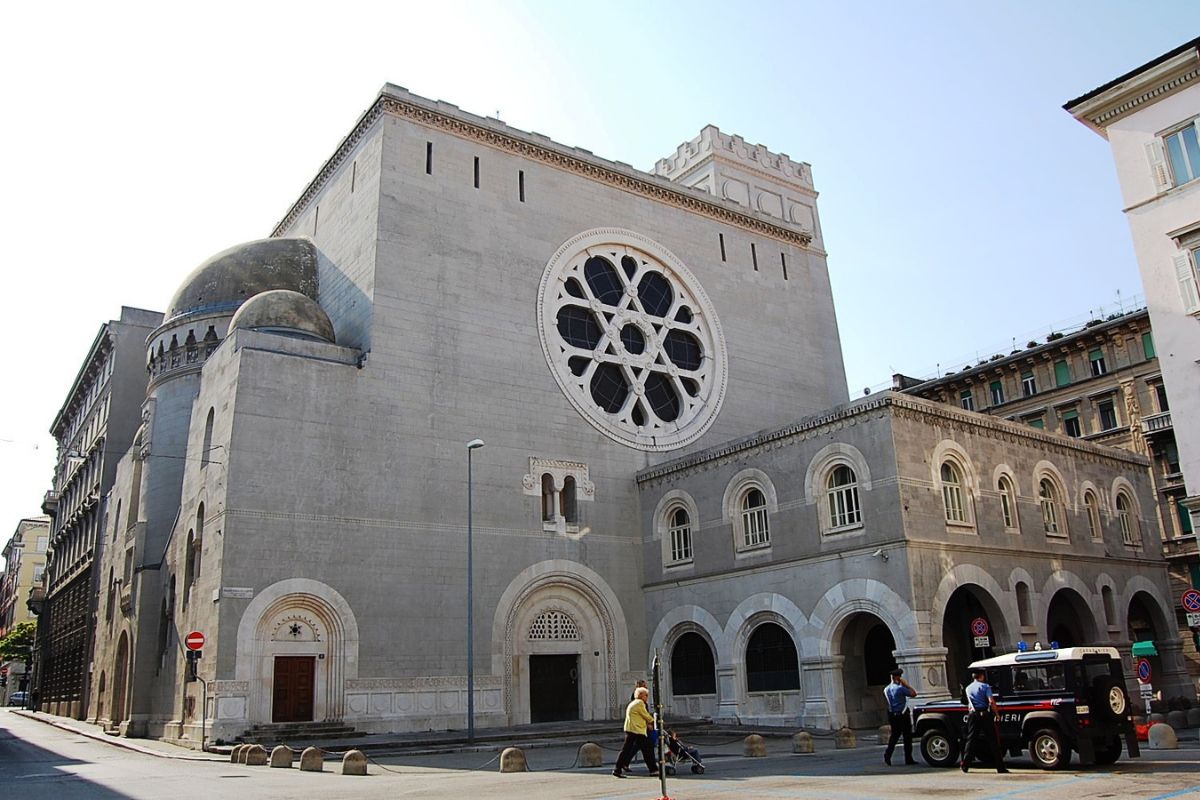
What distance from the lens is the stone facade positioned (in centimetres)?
2664

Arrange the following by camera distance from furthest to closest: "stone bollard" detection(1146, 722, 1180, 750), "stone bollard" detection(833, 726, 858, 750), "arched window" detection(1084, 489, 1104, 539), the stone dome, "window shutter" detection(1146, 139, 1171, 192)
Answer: the stone dome, "arched window" detection(1084, 489, 1104, 539), "window shutter" detection(1146, 139, 1171, 192), "stone bollard" detection(833, 726, 858, 750), "stone bollard" detection(1146, 722, 1180, 750)

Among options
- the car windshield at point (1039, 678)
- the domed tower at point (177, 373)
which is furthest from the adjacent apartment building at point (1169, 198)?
the domed tower at point (177, 373)

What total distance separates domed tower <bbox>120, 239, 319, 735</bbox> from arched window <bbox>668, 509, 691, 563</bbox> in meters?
14.6

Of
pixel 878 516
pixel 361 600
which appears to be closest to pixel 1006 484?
pixel 878 516

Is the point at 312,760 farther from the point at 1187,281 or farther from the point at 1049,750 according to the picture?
the point at 1187,281

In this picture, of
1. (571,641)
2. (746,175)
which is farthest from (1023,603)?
(746,175)

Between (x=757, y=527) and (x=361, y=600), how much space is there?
1195 centimetres

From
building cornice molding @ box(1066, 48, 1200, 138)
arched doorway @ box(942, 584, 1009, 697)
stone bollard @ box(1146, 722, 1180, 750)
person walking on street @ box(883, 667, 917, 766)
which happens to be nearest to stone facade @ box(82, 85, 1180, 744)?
arched doorway @ box(942, 584, 1009, 697)

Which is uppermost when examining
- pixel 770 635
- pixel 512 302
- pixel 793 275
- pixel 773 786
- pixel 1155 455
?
pixel 793 275

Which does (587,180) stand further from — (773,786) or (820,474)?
(773,786)

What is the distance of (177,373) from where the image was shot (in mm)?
36219

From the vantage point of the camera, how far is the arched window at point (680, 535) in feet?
105

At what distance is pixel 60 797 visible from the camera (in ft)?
49.4

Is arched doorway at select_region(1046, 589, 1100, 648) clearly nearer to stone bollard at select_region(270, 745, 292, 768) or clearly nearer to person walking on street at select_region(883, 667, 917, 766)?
person walking on street at select_region(883, 667, 917, 766)
